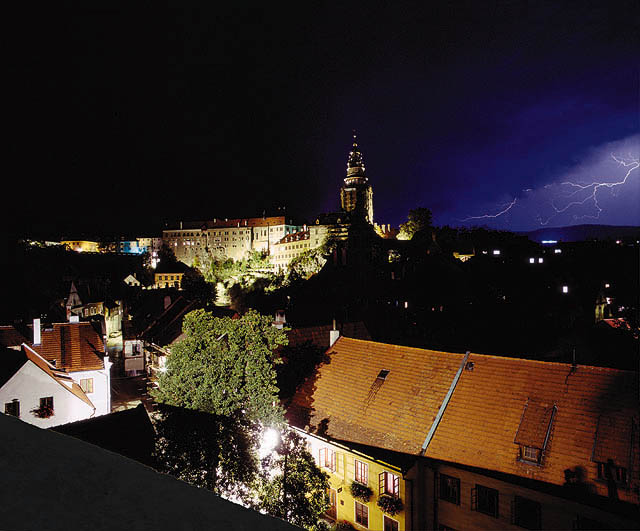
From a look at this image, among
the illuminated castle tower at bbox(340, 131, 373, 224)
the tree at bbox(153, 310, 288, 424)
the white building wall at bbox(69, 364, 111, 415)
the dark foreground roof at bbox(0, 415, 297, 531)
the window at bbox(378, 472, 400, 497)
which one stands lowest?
the window at bbox(378, 472, 400, 497)

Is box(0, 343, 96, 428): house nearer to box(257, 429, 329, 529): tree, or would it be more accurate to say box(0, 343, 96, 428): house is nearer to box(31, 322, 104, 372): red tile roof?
box(31, 322, 104, 372): red tile roof

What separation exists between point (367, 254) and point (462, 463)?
47.7 metres

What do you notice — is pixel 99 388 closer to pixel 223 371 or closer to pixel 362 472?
pixel 223 371

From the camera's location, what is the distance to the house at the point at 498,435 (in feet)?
33.0

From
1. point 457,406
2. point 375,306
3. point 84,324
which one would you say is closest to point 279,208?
point 375,306

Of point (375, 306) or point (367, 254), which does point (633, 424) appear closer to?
point (375, 306)

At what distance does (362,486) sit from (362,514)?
1110 mm

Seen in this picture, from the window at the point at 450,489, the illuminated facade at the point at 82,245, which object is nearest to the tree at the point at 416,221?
the window at the point at 450,489

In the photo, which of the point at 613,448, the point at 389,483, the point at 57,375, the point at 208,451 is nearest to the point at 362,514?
the point at 389,483

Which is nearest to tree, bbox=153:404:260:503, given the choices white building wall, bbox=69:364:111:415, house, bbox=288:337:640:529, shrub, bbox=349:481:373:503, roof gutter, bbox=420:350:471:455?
shrub, bbox=349:481:373:503

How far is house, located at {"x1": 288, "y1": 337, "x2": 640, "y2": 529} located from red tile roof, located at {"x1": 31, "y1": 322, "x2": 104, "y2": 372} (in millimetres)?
10882

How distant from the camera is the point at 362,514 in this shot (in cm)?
1296

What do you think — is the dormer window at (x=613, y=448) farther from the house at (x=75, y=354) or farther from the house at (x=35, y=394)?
the house at (x=75, y=354)

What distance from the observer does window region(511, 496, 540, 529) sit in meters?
10.2
